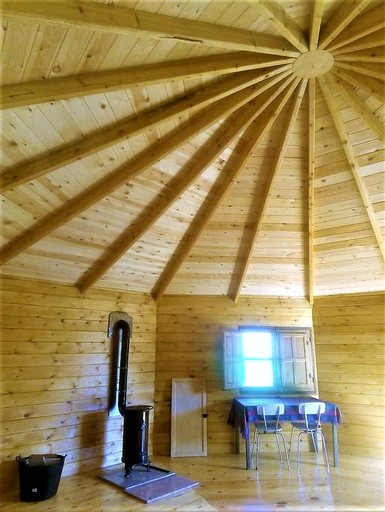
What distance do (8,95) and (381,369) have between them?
18.3 ft

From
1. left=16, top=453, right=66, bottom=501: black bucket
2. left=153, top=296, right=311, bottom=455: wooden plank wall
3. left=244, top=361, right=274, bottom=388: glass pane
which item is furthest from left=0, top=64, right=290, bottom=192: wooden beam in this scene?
left=244, top=361, right=274, bottom=388: glass pane

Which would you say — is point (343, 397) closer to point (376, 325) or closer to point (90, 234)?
point (376, 325)

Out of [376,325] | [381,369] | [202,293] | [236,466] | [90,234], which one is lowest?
[236,466]

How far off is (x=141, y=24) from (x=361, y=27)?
1413 mm

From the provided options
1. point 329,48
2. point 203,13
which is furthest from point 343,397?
point 203,13

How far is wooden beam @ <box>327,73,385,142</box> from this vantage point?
282 centimetres

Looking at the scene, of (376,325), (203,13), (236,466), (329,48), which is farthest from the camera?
(376,325)

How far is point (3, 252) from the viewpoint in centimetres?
391

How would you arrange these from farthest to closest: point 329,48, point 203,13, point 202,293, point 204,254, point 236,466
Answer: point 202,293
point 204,254
point 236,466
point 329,48
point 203,13

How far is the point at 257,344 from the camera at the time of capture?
18.8 feet

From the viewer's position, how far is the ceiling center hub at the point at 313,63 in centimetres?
248

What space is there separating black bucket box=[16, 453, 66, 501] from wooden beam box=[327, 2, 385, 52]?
4557 mm

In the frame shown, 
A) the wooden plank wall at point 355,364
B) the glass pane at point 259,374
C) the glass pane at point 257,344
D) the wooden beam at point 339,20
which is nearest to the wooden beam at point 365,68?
the wooden beam at point 339,20

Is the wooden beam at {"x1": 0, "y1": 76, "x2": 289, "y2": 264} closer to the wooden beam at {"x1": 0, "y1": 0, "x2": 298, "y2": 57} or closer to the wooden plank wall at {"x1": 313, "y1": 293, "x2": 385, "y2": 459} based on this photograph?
the wooden beam at {"x1": 0, "y1": 0, "x2": 298, "y2": 57}
